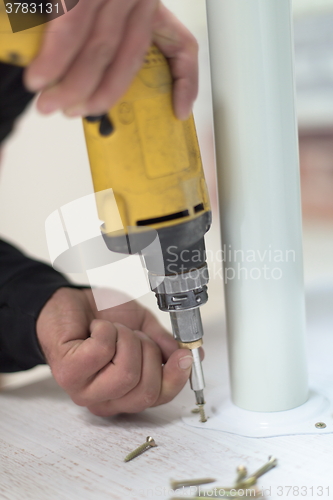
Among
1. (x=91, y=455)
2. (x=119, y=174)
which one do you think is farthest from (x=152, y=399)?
(x=119, y=174)

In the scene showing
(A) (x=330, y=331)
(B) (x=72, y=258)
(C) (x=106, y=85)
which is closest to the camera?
(C) (x=106, y=85)

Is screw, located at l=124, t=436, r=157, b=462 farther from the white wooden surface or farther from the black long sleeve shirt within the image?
the black long sleeve shirt

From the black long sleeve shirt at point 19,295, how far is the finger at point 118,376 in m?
0.08

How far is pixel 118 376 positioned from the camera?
1.25 ft

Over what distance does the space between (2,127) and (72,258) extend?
4.8 inches

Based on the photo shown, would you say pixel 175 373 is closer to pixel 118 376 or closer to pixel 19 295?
pixel 118 376

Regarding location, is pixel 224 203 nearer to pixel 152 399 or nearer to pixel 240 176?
pixel 240 176

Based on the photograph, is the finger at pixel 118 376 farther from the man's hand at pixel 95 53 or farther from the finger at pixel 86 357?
the man's hand at pixel 95 53

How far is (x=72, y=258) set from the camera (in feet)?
1.37

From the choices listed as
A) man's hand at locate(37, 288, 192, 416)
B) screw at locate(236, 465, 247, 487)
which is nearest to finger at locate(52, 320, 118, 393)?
man's hand at locate(37, 288, 192, 416)

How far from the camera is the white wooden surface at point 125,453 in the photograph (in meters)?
0.32

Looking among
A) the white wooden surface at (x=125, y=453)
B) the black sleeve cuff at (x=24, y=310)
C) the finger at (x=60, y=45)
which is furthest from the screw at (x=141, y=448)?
the finger at (x=60, y=45)

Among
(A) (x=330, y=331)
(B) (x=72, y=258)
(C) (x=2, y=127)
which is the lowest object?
(A) (x=330, y=331)

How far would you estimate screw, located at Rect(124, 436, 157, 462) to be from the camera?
0.35 metres
